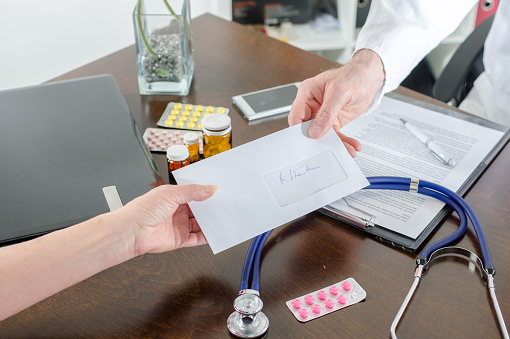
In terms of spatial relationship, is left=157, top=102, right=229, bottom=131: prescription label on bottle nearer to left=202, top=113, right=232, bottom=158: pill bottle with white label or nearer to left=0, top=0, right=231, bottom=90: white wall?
left=202, top=113, right=232, bottom=158: pill bottle with white label

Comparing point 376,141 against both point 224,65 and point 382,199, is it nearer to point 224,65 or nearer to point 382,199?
point 382,199

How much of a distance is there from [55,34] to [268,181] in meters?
1.85

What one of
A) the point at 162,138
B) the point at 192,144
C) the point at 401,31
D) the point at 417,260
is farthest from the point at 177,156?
the point at 401,31

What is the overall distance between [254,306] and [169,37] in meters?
0.71

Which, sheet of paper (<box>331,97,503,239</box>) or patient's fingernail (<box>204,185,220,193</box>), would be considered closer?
patient's fingernail (<box>204,185,220,193</box>)

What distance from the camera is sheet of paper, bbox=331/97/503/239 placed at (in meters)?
0.84

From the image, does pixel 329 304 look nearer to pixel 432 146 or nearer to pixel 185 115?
pixel 432 146

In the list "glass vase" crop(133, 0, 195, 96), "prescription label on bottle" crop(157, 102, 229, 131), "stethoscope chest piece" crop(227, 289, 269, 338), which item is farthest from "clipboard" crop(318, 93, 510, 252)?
"glass vase" crop(133, 0, 195, 96)

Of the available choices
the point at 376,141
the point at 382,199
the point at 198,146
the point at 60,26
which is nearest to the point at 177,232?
the point at 198,146

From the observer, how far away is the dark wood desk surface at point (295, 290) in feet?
2.18

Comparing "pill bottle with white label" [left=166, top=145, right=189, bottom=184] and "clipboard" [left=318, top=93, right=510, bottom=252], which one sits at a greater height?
"pill bottle with white label" [left=166, top=145, right=189, bottom=184]

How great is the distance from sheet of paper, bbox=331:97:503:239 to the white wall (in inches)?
65.0

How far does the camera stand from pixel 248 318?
67 cm

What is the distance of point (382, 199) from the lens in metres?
0.87
